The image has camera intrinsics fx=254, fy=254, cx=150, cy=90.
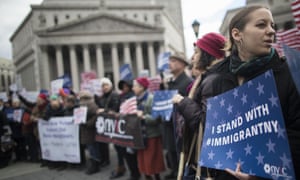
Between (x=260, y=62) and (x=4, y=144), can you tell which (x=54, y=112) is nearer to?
(x=4, y=144)

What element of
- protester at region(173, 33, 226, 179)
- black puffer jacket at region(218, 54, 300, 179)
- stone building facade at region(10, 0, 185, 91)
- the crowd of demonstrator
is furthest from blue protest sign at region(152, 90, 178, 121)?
stone building facade at region(10, 0, 185, 91)

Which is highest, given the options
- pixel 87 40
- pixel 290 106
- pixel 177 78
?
pixel 87 40

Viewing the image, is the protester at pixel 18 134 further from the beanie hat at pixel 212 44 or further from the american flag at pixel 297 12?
the american flag at pixel 297 12

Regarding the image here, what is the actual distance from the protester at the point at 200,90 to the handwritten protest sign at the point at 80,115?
13.6 ft

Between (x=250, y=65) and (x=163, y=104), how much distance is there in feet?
10.3

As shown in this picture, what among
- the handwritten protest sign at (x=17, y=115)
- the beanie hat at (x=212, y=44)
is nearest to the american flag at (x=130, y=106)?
the beanie hat at (x=212, y=44)

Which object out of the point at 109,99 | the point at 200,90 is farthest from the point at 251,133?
the point at 109,99

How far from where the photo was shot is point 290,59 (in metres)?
1.18

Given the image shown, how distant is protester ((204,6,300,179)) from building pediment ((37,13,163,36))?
46.9 metres

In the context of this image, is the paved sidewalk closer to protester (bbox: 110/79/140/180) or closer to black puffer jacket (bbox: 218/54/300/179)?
protester (bbox: 110/79/140/180)

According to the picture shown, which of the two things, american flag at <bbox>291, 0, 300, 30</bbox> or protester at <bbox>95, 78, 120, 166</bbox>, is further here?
protester at <bbox>95, 78, 120, 166</bbox>

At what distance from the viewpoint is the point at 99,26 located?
46.6 m

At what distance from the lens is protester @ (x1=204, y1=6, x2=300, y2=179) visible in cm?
140

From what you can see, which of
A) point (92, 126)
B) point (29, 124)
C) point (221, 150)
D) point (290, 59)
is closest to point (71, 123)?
point (92, 126)
